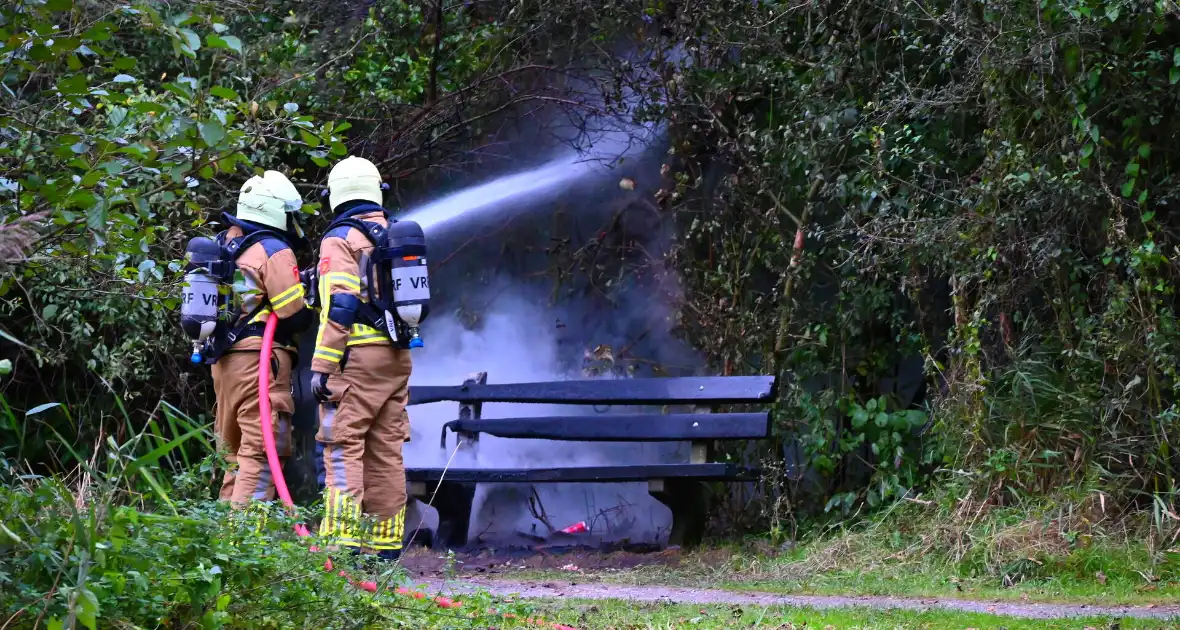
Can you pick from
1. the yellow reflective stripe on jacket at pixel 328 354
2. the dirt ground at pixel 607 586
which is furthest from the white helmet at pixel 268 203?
the dirt ground at pixel 607 586

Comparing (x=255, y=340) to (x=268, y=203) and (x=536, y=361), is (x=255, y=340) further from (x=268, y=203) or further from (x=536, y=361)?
(x=536, y=361)

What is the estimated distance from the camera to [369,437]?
21.0 feet

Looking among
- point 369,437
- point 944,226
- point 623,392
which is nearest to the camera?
point 369,437

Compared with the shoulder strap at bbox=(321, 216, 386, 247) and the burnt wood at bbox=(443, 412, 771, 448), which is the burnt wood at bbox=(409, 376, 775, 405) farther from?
the shoulder strap at bbox=(321, 216, 386, 247)

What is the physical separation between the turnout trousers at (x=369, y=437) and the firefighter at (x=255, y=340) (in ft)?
1.65

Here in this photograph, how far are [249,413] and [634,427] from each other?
2.46m

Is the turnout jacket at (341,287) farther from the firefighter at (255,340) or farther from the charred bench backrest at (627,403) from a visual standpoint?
the charred bench backrest at (627,403)

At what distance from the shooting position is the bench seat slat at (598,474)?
7520mm

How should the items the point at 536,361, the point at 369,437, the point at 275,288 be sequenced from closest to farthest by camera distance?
the point at 369,437, the point at 275,288, the point at 536,361

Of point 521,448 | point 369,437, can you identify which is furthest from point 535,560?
point 369,437

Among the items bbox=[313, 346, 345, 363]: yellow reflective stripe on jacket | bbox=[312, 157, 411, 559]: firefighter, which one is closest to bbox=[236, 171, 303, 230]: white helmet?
bbox=[312, 157, 411, 559]: firefighter

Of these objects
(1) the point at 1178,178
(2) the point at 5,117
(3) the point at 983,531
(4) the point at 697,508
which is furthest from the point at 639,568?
(2) the point at 5,117

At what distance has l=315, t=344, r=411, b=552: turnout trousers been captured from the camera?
6133mm

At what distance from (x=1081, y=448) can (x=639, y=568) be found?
2474mm
